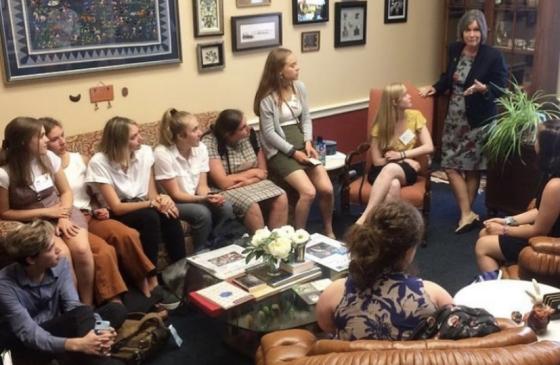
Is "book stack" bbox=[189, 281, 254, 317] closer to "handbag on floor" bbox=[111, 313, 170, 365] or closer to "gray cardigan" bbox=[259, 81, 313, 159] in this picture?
"handbag on floor" bbox=[111, 313, 170, 365]

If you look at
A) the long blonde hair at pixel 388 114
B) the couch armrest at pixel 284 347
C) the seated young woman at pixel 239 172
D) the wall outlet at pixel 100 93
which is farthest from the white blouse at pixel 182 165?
the couch armrest at pixel 284 347

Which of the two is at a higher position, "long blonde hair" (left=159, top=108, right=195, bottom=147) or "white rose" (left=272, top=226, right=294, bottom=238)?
"long blonde hair" (left=159, top=108, right=195, bottom=147)

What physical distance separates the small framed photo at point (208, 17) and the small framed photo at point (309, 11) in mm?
657

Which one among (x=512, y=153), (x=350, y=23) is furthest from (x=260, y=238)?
(x=350, y=23)

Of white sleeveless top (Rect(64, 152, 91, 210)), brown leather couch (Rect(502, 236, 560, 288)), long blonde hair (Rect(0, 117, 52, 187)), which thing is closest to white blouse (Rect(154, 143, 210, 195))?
white sleeveless top (Rect(64, 152, 91, 210))

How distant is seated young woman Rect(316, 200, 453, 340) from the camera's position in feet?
5.92

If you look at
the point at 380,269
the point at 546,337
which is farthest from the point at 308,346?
the point at 546,337

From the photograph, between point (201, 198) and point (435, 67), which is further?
point (435, 67)

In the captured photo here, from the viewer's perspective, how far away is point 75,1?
3602 mm

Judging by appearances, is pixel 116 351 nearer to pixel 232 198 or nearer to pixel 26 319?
pixel 26 319

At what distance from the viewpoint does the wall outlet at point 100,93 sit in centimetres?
383

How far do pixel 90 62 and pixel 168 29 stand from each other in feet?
1.86

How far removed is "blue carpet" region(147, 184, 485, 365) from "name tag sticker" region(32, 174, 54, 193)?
93 cm

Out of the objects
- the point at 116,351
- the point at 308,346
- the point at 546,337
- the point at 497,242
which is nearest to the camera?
the point at 308,346
